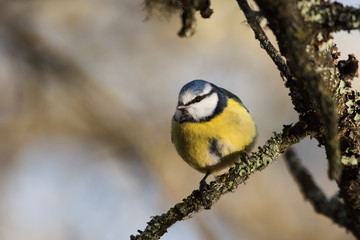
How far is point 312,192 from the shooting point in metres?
2.27

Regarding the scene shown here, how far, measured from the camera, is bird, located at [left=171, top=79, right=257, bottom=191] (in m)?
2.49

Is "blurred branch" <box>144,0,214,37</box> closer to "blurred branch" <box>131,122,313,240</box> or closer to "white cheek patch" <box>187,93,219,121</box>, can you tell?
"blurred branch" <box>131,122,313,240</box>

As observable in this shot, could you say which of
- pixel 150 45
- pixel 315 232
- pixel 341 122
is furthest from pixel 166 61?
pixel 341 122

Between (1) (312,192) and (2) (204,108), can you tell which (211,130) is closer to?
(2) (204,108)

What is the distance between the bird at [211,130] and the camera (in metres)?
2.49

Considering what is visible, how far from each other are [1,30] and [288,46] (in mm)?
3642

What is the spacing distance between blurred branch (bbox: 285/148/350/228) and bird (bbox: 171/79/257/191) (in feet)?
0.98

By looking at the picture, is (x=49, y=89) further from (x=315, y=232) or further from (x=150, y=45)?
(x=315, y=232)

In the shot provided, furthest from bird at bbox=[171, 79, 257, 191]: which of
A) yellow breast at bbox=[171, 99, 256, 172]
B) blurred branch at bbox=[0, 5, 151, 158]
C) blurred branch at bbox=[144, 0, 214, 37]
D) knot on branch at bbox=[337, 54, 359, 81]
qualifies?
blurred branch at bbox=[0, 5, 151, 158]

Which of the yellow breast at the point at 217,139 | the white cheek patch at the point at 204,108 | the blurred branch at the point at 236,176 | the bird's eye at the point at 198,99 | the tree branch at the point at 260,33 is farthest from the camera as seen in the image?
the bird's eye at the point at 198,99

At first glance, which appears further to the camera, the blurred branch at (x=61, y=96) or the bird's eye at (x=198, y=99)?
the blurred branch at (x=61, y=96)

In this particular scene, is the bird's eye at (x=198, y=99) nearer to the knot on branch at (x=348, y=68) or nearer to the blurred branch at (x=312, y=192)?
the blurred branch at (x=312, y=192)

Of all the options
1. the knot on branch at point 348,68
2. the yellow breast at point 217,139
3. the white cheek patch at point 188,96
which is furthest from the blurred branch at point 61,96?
the knot on branch at point 348,68

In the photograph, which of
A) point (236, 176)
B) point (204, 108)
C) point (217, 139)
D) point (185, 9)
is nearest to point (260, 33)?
point (185, 9)
